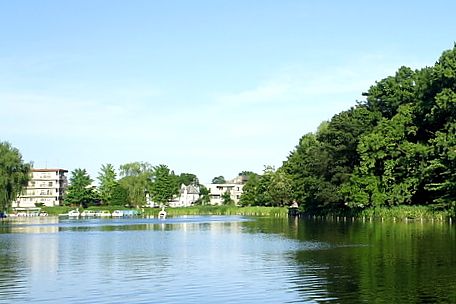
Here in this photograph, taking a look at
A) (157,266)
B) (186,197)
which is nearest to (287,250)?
(157,266)

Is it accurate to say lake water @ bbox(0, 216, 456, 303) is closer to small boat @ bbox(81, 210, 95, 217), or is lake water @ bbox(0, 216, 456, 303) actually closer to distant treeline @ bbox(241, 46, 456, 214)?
distant treeline @ bbox(241, 46, 456, 214)

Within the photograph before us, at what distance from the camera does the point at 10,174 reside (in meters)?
87.4

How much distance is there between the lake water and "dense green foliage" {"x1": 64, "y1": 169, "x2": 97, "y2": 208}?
351 ft

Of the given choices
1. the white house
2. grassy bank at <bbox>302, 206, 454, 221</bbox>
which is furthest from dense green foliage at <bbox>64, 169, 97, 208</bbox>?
grassy bank at <bbox>302, 206, 454, 221</bbox>

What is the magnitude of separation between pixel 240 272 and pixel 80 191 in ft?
411

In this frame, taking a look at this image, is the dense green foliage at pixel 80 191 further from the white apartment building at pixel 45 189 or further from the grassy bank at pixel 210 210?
the white apartment building at pixel 45 189

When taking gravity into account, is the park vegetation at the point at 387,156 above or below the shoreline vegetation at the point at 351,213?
above

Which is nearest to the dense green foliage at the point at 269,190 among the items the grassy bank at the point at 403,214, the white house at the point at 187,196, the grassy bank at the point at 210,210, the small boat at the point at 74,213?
the grassy bank at the point at 210,210

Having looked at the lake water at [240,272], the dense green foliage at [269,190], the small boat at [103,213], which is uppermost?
the dense green foliage at [269,190]

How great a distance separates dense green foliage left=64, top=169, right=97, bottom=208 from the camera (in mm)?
147875

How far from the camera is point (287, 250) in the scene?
36.6 m

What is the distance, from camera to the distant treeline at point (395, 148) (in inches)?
2472

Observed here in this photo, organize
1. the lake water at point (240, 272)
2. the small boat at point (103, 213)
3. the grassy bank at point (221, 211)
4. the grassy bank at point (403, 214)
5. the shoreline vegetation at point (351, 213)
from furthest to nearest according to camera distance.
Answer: the small boat at point (103, 213)
the grassy bank at point (221, 211)
the shoreline vegetation at point (351, 213)
the grassy bank at point (403, 214)
the lake water at point (240, 272)

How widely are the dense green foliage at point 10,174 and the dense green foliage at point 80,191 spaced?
57.4m
